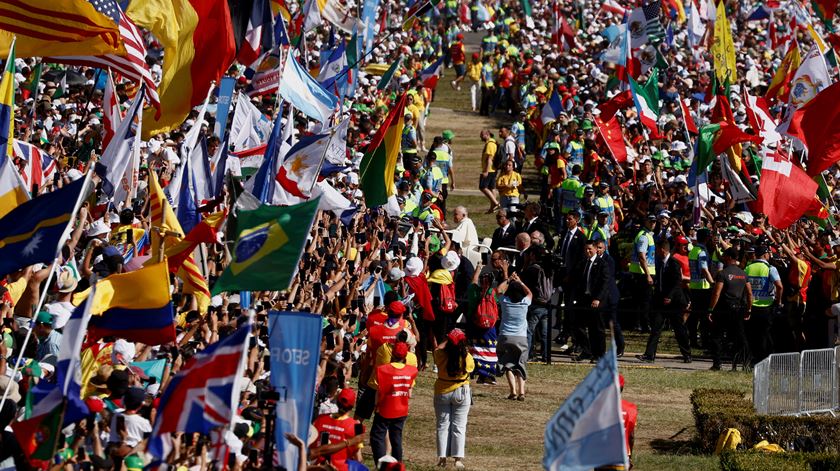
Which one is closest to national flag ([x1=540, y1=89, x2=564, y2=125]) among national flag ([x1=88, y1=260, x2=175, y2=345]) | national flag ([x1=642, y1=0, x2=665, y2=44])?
national flag ([x1=642, y1=0, x2=665, y2=44])

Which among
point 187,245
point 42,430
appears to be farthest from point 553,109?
point 42,430

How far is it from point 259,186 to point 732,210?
1186cm

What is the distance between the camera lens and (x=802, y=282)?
22297mm

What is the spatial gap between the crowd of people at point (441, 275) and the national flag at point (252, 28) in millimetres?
1448

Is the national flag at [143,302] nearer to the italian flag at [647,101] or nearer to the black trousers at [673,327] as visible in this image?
the black trousers at [673,327]

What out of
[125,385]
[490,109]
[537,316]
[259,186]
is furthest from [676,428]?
[490,109]

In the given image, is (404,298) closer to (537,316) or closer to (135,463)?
(537,316)

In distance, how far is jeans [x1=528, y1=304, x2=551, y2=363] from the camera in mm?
21828

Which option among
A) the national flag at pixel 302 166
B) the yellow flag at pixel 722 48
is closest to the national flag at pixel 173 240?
the national flag at pixel 302 166

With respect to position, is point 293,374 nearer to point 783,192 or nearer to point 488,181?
point 783,192

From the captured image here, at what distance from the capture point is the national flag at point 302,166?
17.8 m

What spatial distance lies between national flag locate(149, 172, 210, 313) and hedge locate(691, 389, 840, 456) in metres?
6.15

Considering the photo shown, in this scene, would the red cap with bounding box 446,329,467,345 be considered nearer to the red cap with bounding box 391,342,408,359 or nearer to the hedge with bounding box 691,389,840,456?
the red cap with bounding box 391,342,408,359

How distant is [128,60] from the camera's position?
693 inches
